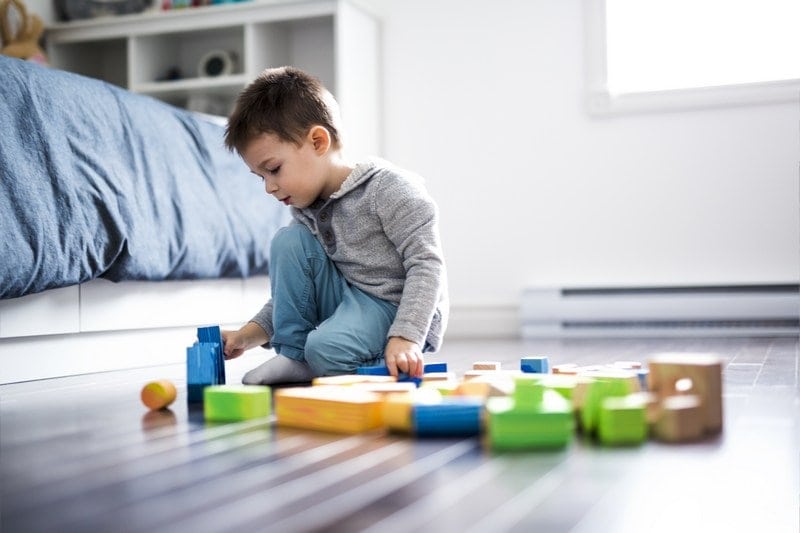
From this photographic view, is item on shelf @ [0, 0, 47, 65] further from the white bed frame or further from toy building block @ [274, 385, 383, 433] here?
toy building block @ [274, 385, 383, 433]

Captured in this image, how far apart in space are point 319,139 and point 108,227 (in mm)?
523

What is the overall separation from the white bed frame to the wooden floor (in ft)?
1.71

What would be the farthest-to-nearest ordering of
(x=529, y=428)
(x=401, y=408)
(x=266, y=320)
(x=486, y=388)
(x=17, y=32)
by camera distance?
(x=17, y=32) → (x=266, y=320) → (x=486, y=388) → (x=401, y=408) → (x=529, y=428)

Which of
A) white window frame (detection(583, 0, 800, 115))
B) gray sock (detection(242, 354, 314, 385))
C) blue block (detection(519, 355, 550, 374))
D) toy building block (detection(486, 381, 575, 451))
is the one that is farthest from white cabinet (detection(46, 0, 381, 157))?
toy building block (detection(486, 381, 575, 451))

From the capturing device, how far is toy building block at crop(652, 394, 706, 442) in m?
0.97

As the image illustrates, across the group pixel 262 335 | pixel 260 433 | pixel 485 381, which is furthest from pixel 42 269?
pixel 485 381

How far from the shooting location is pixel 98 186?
5.98 ft

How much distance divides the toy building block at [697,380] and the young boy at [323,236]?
0.52 m

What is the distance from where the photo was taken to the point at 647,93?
299 centimetres

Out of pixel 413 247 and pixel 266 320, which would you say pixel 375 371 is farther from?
pixel 266 320

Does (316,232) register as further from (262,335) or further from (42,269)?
(42,269)

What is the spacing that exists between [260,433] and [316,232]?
0.65 m

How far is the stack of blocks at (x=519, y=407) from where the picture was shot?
3.09 ft

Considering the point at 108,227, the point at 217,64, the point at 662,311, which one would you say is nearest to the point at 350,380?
the point at 108,227
